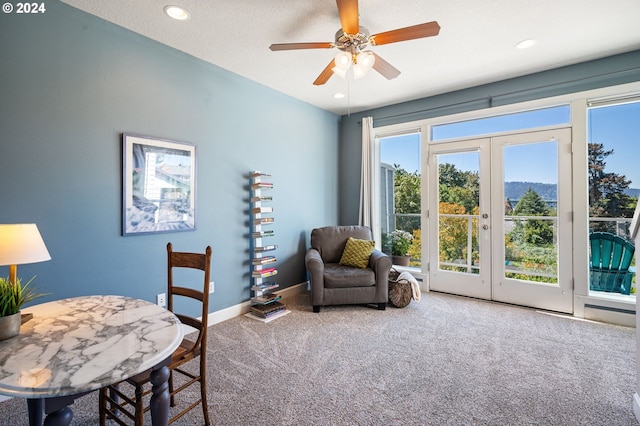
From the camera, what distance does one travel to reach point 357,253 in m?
3.85

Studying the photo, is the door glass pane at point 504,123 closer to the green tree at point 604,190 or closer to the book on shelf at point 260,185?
the green tree at point 604,190

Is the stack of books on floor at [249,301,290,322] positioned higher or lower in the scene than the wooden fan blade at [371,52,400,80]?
lower

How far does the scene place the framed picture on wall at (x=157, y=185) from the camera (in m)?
2.53

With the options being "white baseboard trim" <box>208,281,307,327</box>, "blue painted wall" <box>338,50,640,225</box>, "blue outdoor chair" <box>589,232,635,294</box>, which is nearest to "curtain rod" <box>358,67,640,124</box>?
"blue painted wall" <box>338,50,640,225</box>

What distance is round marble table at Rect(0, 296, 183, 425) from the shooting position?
0.86 meters

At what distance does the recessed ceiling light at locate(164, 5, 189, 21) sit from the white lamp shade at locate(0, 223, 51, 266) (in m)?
1.82

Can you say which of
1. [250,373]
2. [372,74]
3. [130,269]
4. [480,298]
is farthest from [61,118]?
[480,298]

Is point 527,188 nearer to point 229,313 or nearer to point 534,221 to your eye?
point 534,221

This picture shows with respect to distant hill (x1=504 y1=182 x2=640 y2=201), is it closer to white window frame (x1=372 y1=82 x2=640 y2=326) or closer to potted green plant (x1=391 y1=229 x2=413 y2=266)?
white window frame (x1=372 y1=82 x2=640 y2=326)

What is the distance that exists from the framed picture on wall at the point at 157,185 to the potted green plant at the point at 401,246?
2955mm

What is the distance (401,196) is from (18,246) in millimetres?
4212

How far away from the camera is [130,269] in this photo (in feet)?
8.38

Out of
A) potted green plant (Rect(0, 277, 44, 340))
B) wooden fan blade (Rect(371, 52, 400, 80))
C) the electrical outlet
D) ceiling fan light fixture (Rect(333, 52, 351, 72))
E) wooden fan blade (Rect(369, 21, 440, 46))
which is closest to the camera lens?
potted green plant (Rect(0, 277, 44, 340))

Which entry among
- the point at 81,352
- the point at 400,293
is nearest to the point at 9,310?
the point at 81,352
